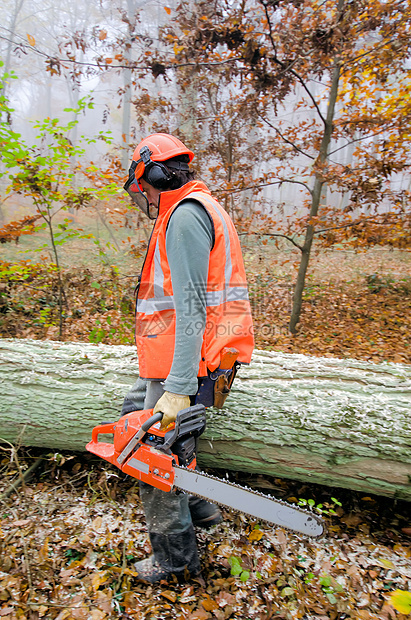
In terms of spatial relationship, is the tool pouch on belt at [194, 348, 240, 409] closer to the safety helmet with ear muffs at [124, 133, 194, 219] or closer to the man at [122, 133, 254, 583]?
the man at [122, 133, 254, 583]

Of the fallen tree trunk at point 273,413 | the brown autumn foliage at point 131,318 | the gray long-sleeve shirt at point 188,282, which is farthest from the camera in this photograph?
the brown autumn foliage at point 131,318

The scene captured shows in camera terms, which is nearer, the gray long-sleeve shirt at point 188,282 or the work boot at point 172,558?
the gray long-sleeve shirt at point 188,282

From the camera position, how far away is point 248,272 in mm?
9117

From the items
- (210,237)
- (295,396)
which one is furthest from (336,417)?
(210,237)

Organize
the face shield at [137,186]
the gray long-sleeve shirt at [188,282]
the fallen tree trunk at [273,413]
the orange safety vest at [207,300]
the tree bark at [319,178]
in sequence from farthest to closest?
the tree bark at [319,178] → the fallen tree trunk at [273,413] → the face shield at [137,186] → the orange safety vest at [207,300] → the gray long-sleeve shirt at [188,282]

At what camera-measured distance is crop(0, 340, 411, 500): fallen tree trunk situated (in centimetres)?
224

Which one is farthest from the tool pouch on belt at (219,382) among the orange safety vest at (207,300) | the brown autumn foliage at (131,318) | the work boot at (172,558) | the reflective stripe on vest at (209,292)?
the brown autumn foliage at (131,318)

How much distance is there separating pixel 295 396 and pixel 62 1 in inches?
1147

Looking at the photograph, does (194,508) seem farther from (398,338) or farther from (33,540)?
(398,338)

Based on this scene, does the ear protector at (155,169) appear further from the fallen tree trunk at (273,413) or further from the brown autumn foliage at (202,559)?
the brown autumn foliage at (202,559)

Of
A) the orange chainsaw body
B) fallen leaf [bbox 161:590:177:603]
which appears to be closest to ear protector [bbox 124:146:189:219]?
the orange chainsaw body

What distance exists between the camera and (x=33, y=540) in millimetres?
2207

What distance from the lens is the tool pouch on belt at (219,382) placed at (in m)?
1.80

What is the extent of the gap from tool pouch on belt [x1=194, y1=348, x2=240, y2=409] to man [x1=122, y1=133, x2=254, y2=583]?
0.16 feet
